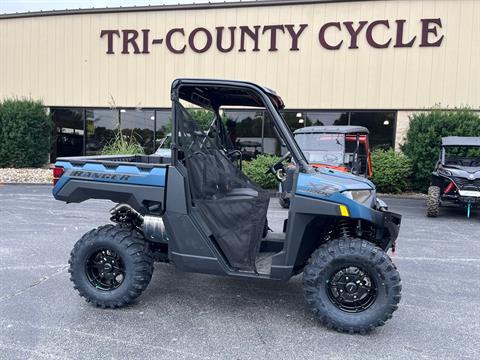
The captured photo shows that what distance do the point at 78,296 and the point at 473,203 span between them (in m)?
7.94

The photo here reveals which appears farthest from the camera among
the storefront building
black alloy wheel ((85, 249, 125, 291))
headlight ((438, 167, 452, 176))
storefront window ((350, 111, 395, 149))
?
storefront window ((350, 111, 395, 149))

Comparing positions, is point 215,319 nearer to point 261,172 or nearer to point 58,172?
point 58,172

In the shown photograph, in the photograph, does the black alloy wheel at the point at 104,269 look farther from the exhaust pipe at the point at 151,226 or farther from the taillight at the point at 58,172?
the taillight at the point at 58,172

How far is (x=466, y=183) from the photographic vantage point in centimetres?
841

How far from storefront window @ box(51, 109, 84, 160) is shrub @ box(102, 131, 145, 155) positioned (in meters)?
1.81

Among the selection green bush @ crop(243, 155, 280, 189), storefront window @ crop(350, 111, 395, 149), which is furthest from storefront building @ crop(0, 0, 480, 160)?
green bush @ crop(243, 155, 280, 189)

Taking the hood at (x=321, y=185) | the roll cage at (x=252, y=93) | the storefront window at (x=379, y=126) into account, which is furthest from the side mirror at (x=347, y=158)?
the hood at (x=321, y=185)

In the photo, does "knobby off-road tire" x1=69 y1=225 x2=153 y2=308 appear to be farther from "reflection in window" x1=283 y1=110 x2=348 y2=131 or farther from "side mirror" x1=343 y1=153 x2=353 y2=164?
"reflection in window" x1=283 y1=110 x2=348 y2=131

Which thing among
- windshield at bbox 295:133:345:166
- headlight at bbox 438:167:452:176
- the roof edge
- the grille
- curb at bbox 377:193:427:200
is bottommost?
curb at bbox 377:193:427:200

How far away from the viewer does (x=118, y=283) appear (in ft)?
12.1

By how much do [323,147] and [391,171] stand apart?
11.1ft

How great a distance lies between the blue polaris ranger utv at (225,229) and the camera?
321 cm

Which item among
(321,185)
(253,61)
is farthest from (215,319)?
(253,61)

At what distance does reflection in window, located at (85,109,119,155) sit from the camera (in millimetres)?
15812
